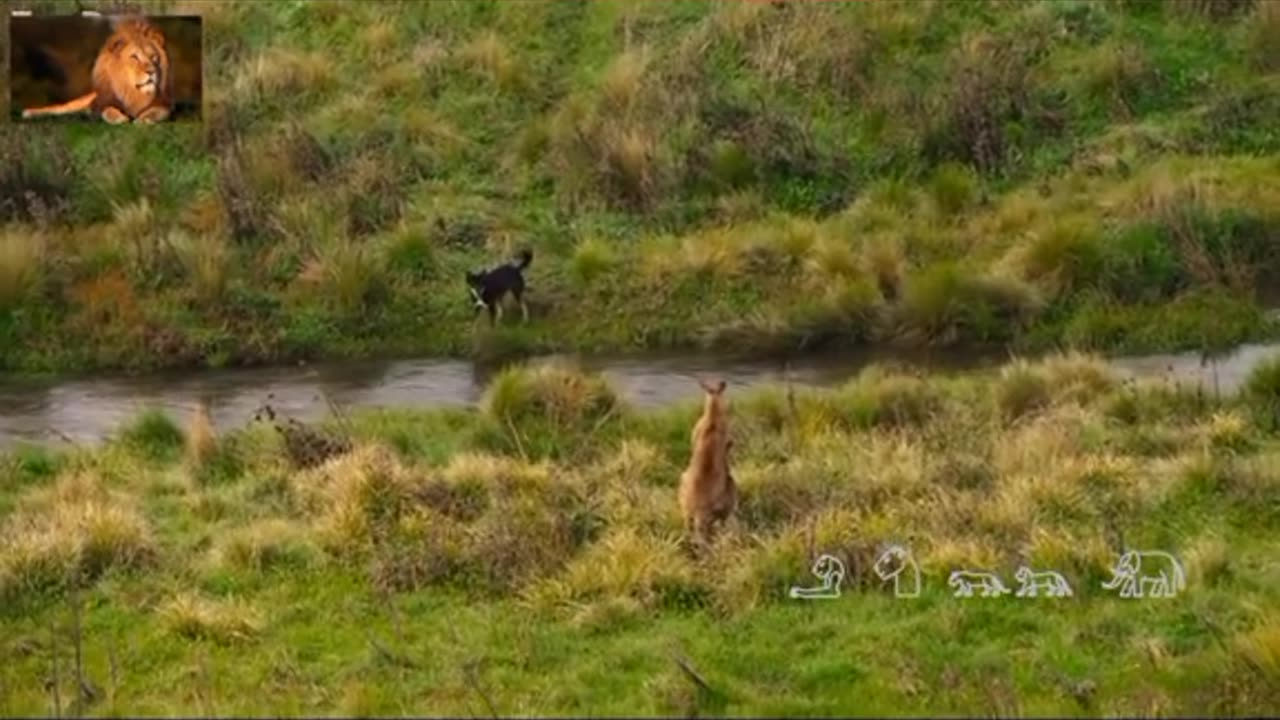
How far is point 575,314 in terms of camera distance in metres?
16.3

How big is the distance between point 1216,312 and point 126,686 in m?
10.1

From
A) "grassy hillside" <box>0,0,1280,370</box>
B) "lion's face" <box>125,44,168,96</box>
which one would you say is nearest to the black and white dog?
"grassy hillside" <box>0,0,1280,370</box>

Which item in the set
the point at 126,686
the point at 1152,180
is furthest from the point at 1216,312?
the point at 126,686

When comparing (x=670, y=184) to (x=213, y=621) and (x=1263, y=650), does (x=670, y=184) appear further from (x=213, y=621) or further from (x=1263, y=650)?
(x=1263, y=650)

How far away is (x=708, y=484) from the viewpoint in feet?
29.8

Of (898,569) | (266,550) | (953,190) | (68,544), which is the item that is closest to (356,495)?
(266,550)

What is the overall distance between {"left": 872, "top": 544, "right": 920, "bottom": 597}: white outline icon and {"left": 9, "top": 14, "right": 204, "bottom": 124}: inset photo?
12.3m

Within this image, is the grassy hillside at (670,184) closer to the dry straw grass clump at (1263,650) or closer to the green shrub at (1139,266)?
the green shrub at (1139,266)

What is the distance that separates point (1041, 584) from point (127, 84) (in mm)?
13905

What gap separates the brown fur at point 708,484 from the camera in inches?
356

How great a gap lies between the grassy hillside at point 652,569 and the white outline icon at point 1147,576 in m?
0.06

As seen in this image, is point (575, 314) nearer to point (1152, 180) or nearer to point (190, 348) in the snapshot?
point (190, 348)

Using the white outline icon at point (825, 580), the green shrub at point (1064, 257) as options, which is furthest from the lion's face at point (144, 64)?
the white outline icon at point (825, 580)

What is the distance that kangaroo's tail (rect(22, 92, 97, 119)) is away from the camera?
1911cm
